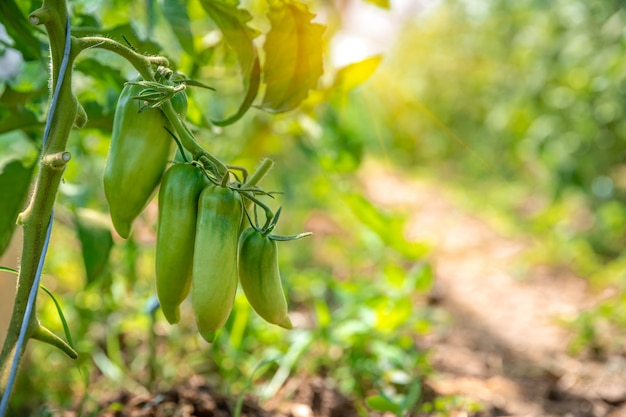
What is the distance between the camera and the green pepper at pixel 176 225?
0.71 meters

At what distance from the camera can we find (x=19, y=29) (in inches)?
39.0

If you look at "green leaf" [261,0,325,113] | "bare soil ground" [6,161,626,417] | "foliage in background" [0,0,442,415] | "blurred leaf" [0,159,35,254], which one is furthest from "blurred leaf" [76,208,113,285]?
"green leaf" [261,0,325,113]

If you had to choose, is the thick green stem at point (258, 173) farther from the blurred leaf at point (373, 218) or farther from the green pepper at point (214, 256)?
the blurred leaf at point (373, 218)

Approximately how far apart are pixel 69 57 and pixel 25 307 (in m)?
0.26

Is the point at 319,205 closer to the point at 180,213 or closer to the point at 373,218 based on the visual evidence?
the point at 373,218

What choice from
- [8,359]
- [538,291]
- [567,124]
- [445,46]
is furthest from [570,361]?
[445,46]

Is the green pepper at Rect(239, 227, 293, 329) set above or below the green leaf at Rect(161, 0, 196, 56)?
below

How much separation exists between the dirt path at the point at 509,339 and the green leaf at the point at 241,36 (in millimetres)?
892

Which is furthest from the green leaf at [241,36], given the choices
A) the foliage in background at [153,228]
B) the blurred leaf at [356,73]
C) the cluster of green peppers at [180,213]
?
the blurred leaf at [356,73]

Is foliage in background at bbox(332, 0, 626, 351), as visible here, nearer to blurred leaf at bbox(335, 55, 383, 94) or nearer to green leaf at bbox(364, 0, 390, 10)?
blurred leaf at bbox(335, 55, 383, 94)

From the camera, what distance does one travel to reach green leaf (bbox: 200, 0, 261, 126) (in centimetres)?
93

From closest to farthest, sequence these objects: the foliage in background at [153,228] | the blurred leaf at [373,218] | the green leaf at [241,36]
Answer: the green leaf at [241,36] → the foliage in background at [153,228] → the blurred leaf at [373,218]

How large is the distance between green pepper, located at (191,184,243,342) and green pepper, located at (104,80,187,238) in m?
0.06

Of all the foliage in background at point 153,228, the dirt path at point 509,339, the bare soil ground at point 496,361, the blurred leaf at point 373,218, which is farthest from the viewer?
the dirt path at point 509,339
